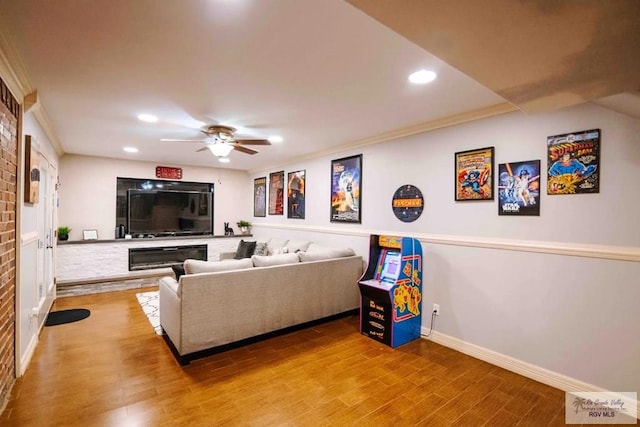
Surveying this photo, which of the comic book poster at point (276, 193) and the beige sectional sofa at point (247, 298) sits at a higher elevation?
the comic book poster at point (276, 193)

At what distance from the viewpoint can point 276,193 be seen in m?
6.30

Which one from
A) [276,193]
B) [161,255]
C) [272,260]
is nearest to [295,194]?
[276,193]

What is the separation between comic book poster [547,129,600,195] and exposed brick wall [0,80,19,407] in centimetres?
418

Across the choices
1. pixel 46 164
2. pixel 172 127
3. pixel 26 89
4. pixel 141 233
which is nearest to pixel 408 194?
pixel 172 127

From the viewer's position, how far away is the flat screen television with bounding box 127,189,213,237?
598 centimetres

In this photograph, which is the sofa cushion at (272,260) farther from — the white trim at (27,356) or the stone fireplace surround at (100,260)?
the stone fireplace surround at (100,260)

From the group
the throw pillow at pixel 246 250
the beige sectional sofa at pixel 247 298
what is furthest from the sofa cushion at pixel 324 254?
the throw pillow at pixel 246 250

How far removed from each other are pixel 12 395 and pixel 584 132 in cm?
489

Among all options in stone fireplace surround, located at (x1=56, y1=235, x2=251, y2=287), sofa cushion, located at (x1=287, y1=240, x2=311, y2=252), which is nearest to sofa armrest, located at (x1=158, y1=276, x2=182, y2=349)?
sofa cushion, located at (x1=287, y1=240, x2=311, y2=252)

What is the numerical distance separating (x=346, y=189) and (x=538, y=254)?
255cm

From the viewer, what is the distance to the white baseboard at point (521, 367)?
92.7 inches

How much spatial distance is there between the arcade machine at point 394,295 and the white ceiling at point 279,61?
1483 millimetres

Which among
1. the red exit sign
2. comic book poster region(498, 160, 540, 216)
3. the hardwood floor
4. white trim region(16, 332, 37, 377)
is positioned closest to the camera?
the hardwood floor

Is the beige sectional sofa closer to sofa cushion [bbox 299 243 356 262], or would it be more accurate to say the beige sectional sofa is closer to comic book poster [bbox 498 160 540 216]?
sofa cushion [bbox 299 243 356 262]
